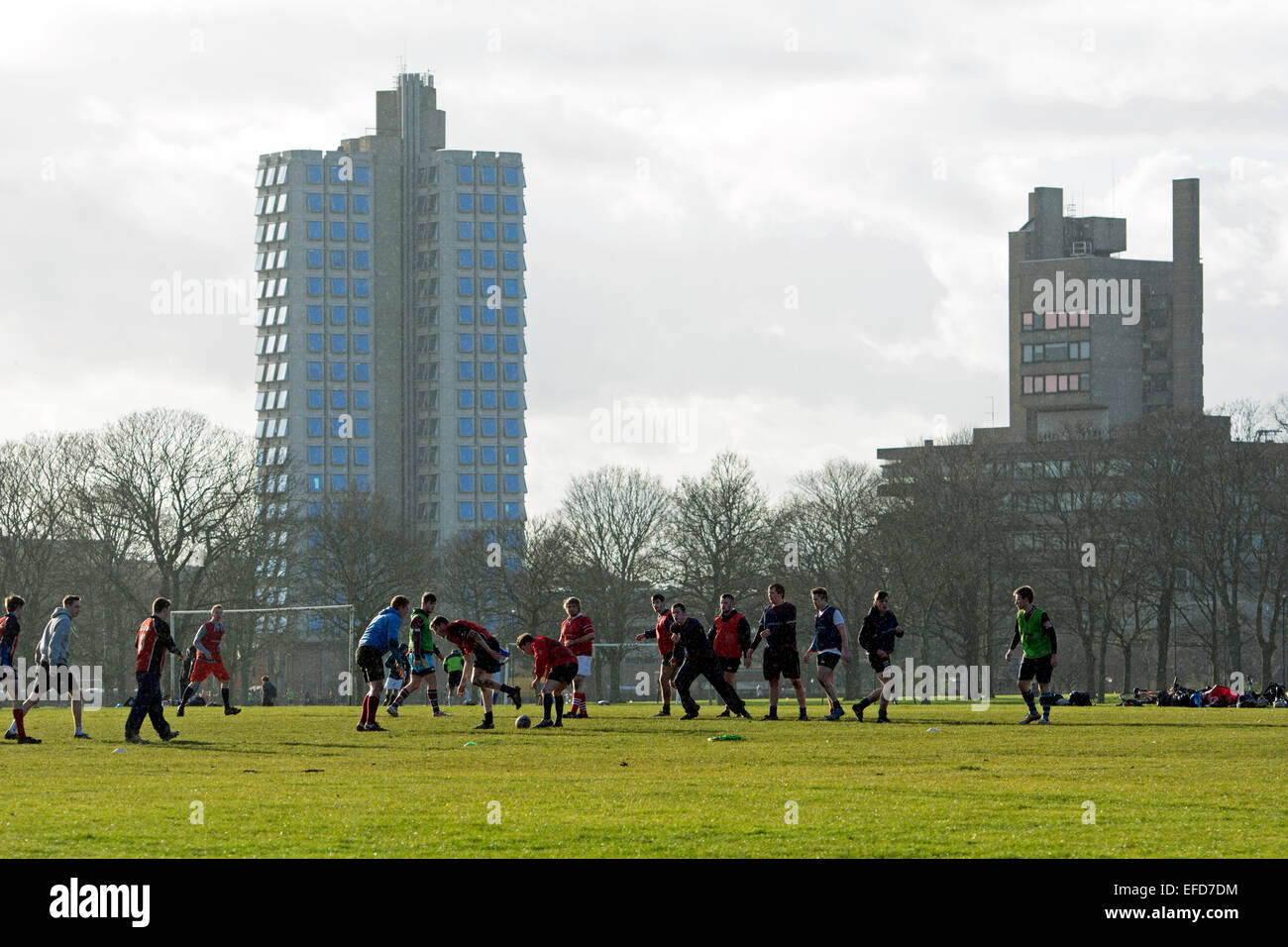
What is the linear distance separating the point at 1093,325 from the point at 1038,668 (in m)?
150

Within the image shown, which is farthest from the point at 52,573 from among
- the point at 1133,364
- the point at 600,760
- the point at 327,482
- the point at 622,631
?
the point at 1133,364

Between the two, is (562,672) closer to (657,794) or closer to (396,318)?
(657,794)

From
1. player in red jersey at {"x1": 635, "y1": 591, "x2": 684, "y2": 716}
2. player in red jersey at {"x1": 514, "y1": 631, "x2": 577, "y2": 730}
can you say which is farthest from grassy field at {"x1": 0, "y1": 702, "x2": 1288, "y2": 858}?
player in red jersey at {"x1": 635, "y1": 591, "x2": 684, "y2": 716}

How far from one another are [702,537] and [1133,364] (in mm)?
97087

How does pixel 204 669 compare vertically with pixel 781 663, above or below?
below

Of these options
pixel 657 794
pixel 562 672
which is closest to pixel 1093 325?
pixel 562 672

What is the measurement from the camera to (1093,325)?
17525cm

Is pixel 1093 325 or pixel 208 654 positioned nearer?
pixel 208 654

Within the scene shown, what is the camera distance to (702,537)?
88.2 metres

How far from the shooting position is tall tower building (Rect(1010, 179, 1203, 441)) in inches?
6718

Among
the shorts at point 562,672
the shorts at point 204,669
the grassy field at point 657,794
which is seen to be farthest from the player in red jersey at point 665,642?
the shorts at point 204,669

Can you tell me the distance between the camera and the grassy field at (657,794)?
12.7 meters
